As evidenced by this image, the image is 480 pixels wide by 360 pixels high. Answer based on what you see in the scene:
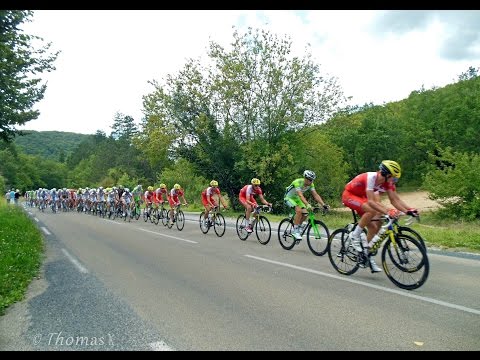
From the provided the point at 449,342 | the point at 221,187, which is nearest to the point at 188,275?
the point at 449,342

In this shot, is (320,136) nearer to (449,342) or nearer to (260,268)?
(260,268)

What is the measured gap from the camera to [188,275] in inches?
301

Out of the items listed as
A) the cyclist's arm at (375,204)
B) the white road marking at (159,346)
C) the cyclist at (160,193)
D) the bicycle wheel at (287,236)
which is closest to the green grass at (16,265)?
the white road marking at (159,346)

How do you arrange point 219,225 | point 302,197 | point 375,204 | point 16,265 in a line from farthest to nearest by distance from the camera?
point 219,225
point 302,197
point 16,265
point 375,204

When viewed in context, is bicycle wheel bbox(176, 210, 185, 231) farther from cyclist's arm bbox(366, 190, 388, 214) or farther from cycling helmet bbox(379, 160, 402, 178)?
cycling helmet bbox(379, 160, 402, 178)

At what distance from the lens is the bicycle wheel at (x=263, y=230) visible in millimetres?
11914

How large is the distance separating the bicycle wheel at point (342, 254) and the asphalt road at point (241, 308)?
22 cm

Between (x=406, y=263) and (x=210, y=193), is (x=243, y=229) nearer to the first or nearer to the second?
(x=210, y=193)

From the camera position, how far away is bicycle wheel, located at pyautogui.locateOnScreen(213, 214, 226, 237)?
14.3 meters

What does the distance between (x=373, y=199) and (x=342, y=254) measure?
1.55 meters

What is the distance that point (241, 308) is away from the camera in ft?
17.7

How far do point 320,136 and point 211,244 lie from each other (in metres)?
23.6

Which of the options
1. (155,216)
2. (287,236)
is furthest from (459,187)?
(155,216)

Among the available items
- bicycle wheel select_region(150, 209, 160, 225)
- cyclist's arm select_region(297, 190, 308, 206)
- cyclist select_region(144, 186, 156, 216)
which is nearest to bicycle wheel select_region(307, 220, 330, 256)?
cyclist's arm select_region(297, 190, 308, 206)
